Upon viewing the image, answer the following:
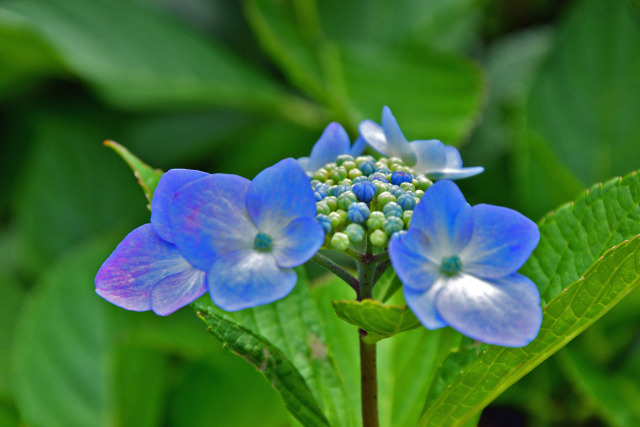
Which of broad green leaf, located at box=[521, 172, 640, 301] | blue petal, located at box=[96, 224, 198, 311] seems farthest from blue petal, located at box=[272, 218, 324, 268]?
broad green leaf, located at box=[521, 172, 640, 301]

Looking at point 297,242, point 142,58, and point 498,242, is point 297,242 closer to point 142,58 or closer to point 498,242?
point 498,242

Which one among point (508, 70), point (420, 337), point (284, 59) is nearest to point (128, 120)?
point (284, 59)

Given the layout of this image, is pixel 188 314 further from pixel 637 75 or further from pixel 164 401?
pixel 637 75

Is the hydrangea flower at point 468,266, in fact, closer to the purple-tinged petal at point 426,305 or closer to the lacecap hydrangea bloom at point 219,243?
the purple-tinged petal at point 426,305

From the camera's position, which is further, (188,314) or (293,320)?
(188,314)

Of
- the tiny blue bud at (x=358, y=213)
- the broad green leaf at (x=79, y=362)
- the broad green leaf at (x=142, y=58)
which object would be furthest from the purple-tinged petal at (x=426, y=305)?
the broad green leaf at (x=142, y=58)

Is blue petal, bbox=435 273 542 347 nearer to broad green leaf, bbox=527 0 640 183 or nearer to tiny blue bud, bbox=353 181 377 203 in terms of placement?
tiny blue bud, bbox=353 181 377 203
